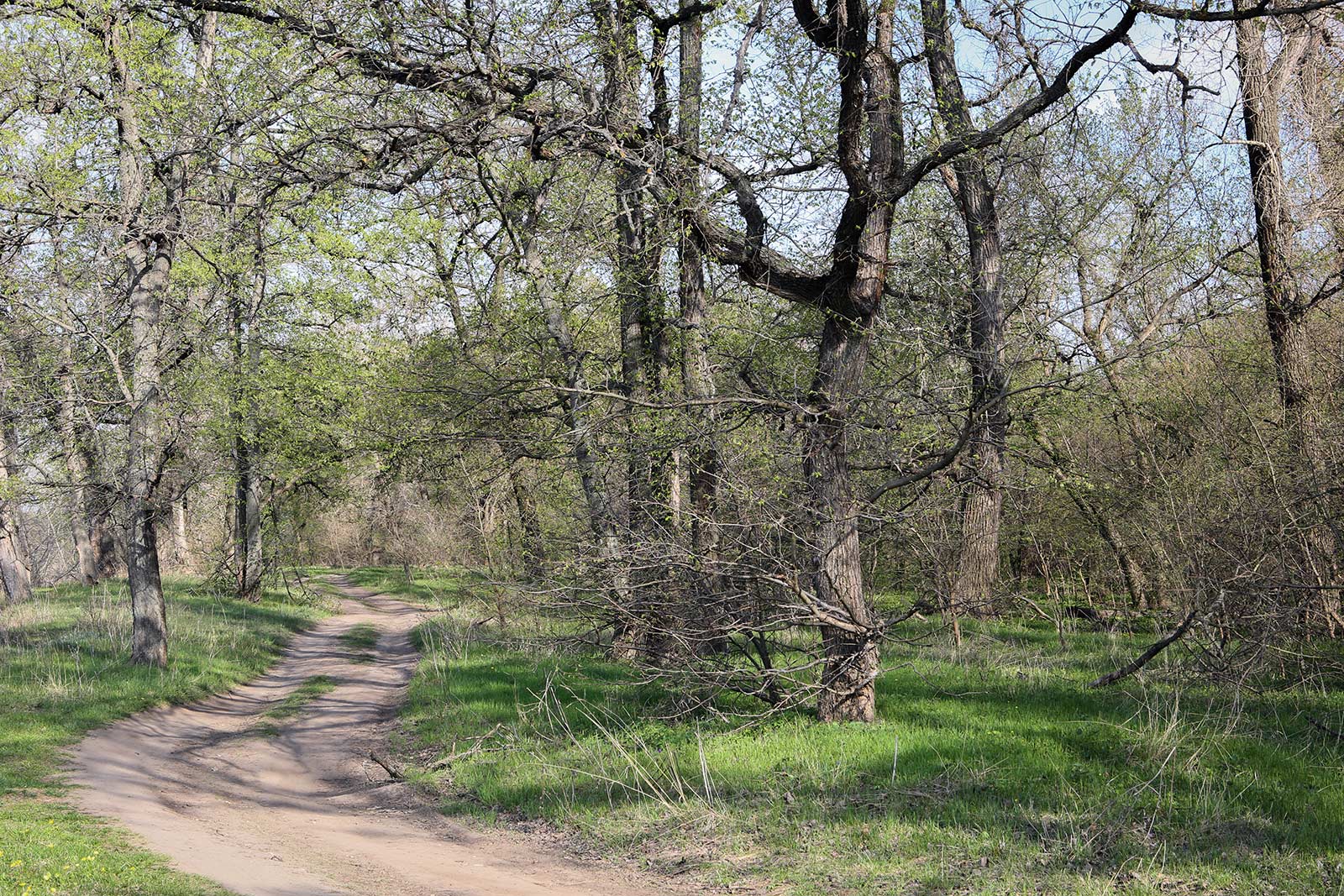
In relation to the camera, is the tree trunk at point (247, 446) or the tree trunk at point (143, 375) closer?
the tree trunk at point (143, 375)

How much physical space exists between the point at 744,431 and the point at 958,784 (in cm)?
452

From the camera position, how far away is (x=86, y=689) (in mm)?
12680

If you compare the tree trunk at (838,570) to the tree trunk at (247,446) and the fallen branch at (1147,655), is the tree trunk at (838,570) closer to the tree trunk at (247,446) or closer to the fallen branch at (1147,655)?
the fallen branch at (1147,655)

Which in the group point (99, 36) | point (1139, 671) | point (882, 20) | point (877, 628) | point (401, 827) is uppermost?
point (99, 36)

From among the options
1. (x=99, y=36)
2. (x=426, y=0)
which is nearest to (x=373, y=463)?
(x=99, y=36)

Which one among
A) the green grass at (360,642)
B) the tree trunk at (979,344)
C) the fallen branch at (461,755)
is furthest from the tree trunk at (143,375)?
the tree trunk at (979,344)

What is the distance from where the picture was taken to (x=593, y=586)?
367 inches

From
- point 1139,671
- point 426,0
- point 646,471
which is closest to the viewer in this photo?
point 426,0

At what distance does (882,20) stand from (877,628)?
581 cm

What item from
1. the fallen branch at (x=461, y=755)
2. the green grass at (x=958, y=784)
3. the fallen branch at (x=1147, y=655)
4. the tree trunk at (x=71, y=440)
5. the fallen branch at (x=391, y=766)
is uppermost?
the tree trunk at (x=71, y=440)

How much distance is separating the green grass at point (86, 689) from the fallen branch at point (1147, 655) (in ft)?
25.6

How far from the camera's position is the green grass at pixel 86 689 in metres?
6.22

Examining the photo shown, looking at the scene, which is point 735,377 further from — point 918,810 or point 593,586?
point 918,810

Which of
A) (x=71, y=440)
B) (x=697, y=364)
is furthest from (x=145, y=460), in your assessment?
(x=697, y=364)
